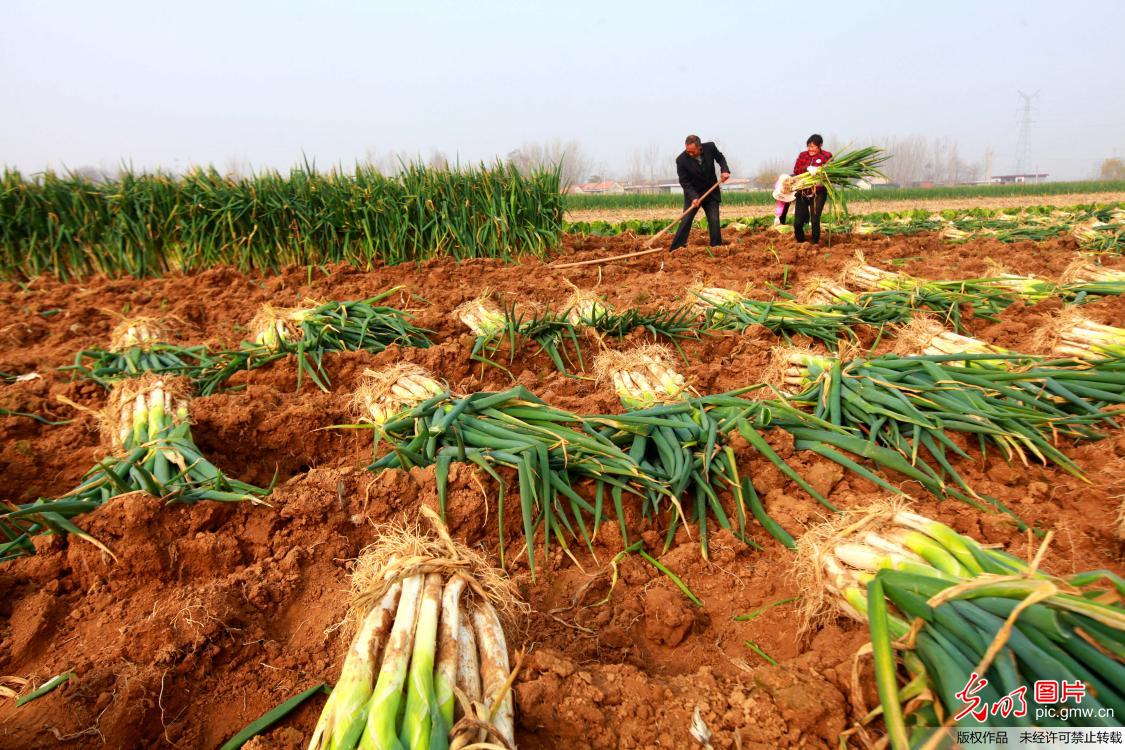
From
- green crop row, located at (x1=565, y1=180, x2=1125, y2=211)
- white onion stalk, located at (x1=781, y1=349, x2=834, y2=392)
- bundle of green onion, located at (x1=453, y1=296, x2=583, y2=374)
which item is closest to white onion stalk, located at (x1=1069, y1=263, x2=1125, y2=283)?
white onion stalk, located at (x1=781, y1=349, x2=834, y2=392)

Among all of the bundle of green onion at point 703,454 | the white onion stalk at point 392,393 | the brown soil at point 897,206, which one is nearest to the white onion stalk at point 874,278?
the bundle of green onion at point 703,454

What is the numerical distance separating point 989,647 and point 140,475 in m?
2.65

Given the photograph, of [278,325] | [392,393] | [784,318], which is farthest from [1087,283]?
[278,325]

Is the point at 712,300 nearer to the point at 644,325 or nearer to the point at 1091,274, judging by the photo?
the point at 644,325

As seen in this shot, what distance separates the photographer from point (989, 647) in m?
1.11

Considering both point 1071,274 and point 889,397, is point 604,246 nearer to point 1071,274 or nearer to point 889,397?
point 1071,274

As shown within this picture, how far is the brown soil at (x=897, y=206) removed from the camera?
2637 cm

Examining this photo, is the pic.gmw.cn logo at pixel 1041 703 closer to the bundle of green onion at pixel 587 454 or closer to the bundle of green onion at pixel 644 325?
the bundle of green onion at pixel 587 454

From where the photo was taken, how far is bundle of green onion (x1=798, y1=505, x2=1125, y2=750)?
1071 mm

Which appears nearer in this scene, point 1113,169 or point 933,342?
point 933,342

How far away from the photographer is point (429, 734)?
1207 mm

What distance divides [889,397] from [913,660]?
1.63 m

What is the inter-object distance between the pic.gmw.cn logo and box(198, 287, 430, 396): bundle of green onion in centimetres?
341

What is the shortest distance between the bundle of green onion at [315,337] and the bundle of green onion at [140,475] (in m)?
0.53
